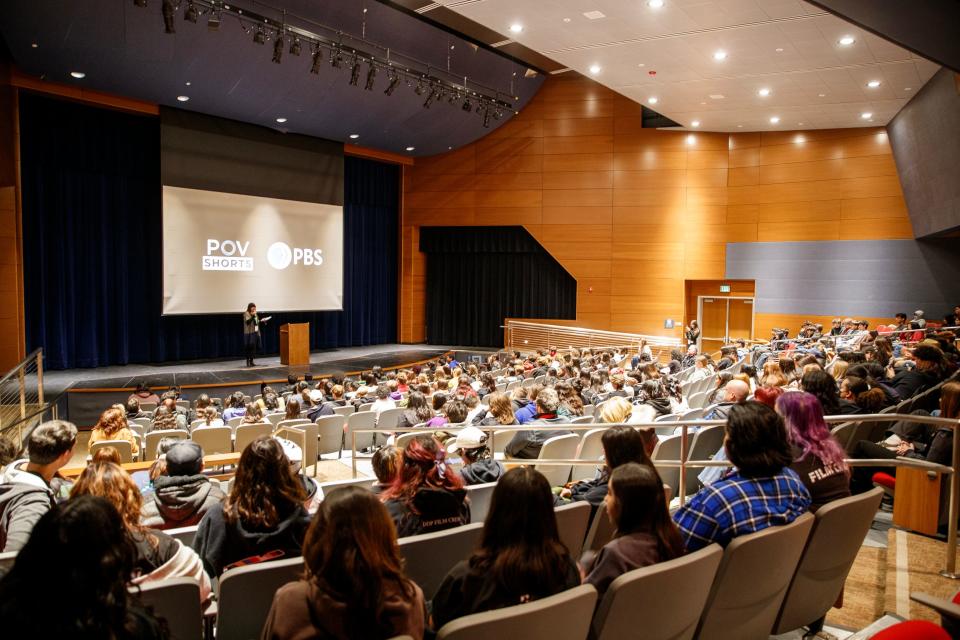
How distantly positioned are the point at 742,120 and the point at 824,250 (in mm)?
3580

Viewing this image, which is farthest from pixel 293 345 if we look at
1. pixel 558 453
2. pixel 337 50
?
pixel 558 453

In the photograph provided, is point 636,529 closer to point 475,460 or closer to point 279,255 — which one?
point 475,460

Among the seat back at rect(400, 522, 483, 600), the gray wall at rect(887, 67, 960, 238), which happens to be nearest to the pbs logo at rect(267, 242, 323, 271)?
the gray wall at rect(887, 67, 960, 238)

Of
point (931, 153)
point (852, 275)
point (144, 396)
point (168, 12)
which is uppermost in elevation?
point (168, 12)

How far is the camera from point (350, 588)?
167cm

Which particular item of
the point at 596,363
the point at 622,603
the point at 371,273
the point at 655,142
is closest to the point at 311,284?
the point at 371,273

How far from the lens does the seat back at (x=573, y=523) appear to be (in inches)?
104

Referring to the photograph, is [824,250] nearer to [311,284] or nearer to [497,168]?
[497,168]

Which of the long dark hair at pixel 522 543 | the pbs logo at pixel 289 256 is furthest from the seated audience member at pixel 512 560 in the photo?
the pbs logo at pixel 289 256

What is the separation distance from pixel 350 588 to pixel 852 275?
16.1 m

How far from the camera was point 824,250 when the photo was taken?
609 inches

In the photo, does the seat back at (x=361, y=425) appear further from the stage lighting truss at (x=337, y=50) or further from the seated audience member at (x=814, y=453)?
the stage lighting truss at (x=337, y=50)

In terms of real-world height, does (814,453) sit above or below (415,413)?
above

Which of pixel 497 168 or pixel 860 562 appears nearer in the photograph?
pixel 860 562
